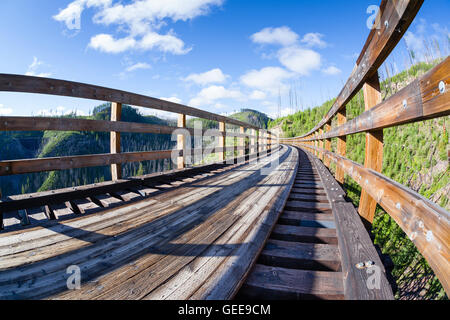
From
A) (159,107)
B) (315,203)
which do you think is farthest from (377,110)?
(159,107)

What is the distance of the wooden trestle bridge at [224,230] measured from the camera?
875 millimetres

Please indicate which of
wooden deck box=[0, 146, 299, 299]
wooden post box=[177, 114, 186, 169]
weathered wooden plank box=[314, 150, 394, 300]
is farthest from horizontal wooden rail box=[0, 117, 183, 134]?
weathered wooden plank box=[314, 150, 394, 300]

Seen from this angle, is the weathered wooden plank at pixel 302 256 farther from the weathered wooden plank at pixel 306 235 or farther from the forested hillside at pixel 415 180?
the forested hillside at pixel 415 180

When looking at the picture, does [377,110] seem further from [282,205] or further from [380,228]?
[380,228]

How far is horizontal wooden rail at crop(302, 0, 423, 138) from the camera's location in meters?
0.92

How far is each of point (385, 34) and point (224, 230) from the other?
1515 millimetres

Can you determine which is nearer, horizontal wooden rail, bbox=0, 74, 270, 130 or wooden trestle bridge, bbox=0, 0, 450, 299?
wooden trestle bridge, bbox=0, 0, 450, 299

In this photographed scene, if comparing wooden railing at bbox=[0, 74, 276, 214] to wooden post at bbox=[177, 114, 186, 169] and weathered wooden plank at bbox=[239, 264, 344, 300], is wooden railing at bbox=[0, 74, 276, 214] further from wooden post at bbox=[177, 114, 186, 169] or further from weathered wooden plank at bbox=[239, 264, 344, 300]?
weathered wooden plank at bbox=[239, 264, 344, 300]

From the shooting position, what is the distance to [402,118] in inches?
35.9

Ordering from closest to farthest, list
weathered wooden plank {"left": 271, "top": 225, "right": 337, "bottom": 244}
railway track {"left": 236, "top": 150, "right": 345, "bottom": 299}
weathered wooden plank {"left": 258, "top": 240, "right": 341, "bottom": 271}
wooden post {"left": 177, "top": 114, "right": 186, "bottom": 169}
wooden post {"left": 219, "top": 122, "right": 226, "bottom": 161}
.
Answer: railway track {"left": 236, "top": 150, "right": 345, "bottom": 299} → weathered wooden plank {"left": 258, "top": 240, "right": 341, "bottom": 271} → weathered wooden plank {"left": 271, "top": 225, "right": 337, "bottom": 244} → wooden post {"left": 177, "top": 114, "right": 186, "bottom": 169} → wooden post {"left": 219, "top": 122, "right": 226, "bottom": 161}

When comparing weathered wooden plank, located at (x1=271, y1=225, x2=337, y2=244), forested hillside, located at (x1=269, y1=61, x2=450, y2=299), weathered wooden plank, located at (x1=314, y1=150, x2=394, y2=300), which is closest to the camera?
weathered wooden plank, located at (x1=314, y1=150, x2=394, y2=300)

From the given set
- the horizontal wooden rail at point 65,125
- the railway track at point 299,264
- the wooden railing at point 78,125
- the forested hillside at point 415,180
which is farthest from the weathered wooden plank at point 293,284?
the horizontal wooden rail at point 65,125

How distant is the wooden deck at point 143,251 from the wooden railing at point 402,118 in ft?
2.30

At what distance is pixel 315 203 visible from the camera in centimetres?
220
